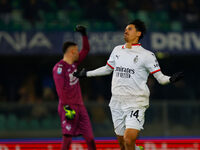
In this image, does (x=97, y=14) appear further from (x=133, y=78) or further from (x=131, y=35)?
(x=133, y=78)

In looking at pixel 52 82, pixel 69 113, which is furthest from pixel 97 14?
pixel 69 113

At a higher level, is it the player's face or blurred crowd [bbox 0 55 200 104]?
the player's face

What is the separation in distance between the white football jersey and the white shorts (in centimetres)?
6

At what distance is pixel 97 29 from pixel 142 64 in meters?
9.45

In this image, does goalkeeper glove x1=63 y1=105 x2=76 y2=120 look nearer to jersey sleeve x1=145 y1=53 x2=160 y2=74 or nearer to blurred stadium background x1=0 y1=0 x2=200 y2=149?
jersey sleeve x1=145 y1=53 x2=160 y2=74

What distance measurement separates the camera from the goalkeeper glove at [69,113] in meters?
7.17

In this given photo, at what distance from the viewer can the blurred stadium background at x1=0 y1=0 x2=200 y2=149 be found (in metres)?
14.5

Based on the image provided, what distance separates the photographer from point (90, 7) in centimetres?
1627

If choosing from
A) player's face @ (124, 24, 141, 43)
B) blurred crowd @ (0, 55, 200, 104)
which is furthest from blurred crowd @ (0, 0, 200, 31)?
player's face @ (124, 24, 141, 43)

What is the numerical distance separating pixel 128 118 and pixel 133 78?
49cm

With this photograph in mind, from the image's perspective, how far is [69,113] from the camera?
717 centimetres

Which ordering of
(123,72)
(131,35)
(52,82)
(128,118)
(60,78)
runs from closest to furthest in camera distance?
(128,118) → (123,72) → (131,35) → (60,78) → (52,82)

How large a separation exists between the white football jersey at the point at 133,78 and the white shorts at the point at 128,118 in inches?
2.4

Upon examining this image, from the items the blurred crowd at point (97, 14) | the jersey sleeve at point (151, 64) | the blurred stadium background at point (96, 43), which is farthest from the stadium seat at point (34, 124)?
the jersey sleeve at point (151, 64)
